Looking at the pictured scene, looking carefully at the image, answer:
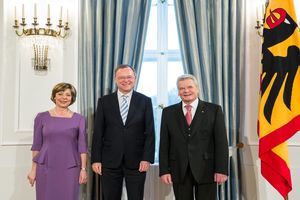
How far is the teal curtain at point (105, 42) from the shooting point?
291 centimetres

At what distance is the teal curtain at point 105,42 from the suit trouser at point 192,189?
857 mm

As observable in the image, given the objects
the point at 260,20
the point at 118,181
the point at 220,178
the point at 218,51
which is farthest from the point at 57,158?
the point at 260,20

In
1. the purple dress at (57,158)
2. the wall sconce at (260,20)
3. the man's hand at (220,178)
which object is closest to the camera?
the man's hand at (220,178)

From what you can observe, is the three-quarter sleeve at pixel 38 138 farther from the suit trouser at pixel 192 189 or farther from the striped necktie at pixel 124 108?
the suit trouser at pixel 192 189

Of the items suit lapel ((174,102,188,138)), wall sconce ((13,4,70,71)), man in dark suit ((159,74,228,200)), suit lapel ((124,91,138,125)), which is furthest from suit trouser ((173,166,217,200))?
wall sconce ((13,4,70,71))

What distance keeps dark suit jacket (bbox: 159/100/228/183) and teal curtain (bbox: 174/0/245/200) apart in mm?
511

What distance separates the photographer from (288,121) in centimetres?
249

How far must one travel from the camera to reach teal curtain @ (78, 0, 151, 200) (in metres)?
2.91

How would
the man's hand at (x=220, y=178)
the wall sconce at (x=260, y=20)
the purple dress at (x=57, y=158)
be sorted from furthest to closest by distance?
the wall sconce at (x=260, y=20) < the purple dress at (x=57, y=158) < the man's hand at (x=220, y=178)

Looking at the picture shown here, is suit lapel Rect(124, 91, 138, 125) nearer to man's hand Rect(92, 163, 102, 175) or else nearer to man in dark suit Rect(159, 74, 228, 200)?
man in dark suit Rect(159, 74, 228, 200)

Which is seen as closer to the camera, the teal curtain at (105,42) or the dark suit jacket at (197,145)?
the dark suit jacket at (197,145)

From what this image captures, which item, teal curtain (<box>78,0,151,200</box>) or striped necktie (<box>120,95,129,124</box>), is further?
teal curtain (<box>78,0,151,200</box>)

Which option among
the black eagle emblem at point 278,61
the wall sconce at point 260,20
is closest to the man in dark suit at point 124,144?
the black eagle emblem at point 278,61

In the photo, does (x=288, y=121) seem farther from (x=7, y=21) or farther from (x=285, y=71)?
(x=7, y=21)
